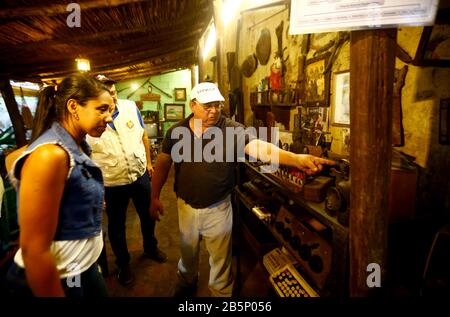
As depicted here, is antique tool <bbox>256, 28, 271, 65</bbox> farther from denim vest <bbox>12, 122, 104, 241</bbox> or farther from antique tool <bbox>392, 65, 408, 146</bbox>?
denim vest <bbox>12, 122, 104, 241</bbox>

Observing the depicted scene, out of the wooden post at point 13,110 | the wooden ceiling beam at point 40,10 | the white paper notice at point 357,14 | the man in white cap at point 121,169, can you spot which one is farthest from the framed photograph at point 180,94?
the white paper notice at point 357,14

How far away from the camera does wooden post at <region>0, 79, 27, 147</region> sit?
292 inches

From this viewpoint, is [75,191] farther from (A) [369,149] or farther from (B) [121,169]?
(B) [121,169]

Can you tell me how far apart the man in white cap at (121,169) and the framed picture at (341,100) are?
260 cm

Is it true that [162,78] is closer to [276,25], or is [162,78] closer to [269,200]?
[276,25]

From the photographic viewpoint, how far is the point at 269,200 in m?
3.05

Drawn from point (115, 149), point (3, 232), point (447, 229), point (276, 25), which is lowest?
point (3, 232)

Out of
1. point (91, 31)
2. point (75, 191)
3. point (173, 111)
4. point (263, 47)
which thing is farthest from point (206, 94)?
point (173, 111)

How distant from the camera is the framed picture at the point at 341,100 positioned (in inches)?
104

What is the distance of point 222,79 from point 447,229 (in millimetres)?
4611

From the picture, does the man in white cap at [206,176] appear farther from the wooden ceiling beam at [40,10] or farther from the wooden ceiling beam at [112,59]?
the wooden ceiling beam at [112,59]

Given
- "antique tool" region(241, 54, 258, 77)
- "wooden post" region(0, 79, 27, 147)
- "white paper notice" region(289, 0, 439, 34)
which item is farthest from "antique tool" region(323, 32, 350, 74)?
"wooden post" region(0, 79, 27, 147)
